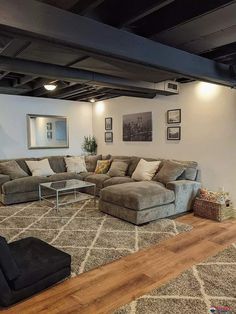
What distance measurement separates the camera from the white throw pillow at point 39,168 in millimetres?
5696

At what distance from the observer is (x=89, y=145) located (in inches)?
283

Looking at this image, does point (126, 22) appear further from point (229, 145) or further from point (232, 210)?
point (232, 210)

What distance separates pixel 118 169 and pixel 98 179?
1.72ft

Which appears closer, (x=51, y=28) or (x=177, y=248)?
(x=51, y=28)

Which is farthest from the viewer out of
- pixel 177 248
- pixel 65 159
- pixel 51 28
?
pixel 65 159

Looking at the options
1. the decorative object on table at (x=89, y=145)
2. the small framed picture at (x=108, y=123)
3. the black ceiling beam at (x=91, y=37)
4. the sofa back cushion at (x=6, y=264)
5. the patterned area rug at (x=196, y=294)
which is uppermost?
the black ceiling beam at (x=91, y=37)

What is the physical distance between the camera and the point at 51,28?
1.96m

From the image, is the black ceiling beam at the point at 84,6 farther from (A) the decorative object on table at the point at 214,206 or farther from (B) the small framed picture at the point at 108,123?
(B) the small framed picture at the point at 108,123

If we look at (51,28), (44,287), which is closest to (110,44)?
(51,28)

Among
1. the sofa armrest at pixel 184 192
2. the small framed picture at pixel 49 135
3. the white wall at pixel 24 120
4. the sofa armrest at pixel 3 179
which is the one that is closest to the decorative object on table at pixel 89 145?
the white wall at pixel 24 120

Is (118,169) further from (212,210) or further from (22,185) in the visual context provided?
(212,210)

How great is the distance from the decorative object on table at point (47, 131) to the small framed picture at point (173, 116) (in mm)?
2888

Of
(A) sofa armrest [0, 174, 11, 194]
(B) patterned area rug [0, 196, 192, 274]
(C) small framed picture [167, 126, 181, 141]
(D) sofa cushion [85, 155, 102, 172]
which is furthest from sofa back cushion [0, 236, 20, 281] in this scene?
→ (D) sofa cushion [85, 155, 102, 172]

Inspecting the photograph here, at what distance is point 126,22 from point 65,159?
4465 mm
